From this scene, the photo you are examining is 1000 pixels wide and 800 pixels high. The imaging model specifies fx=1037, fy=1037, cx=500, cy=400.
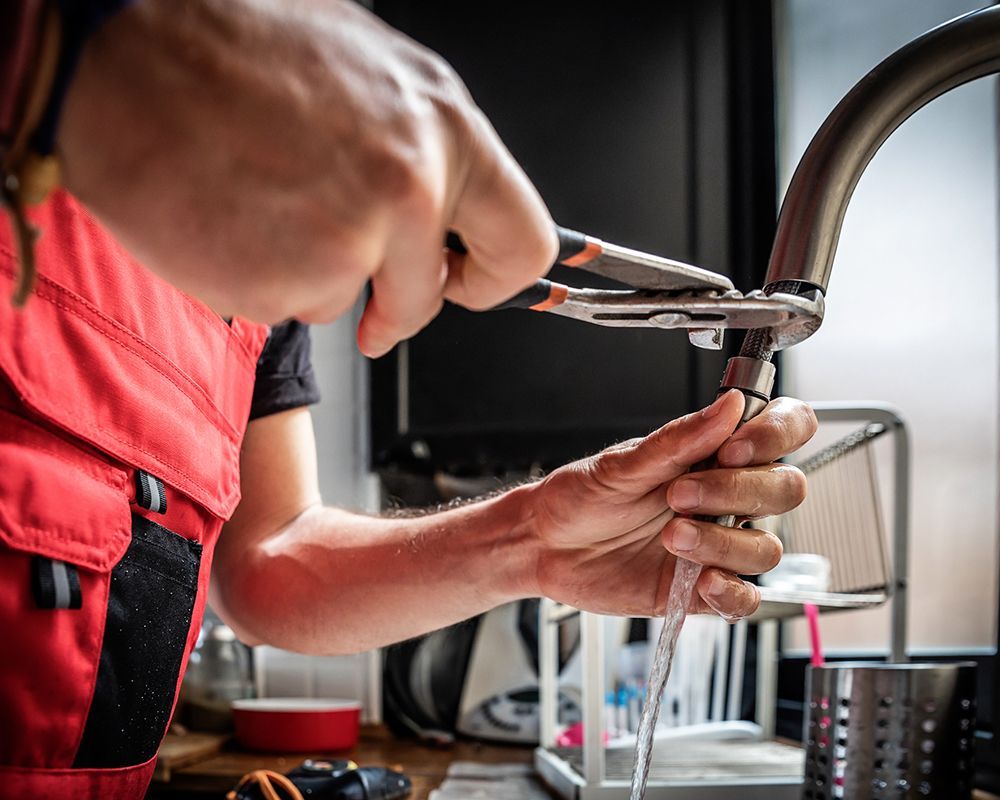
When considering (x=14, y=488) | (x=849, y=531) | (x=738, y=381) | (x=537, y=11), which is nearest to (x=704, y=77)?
(x=537, y=11)

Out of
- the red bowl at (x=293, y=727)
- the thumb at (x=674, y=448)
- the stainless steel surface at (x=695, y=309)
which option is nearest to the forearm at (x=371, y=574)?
the thumb at (x=674, y=448)

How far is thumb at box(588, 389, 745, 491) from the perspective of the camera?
562 millimetres

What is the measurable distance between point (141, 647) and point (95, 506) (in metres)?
0.10

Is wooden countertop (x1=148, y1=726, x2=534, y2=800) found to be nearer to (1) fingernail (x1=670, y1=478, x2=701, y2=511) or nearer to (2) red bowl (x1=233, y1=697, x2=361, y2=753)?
(2) red bowl (x1=233, y1=697, x2=361, y2=753)

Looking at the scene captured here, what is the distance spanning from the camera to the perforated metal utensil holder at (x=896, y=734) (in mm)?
896

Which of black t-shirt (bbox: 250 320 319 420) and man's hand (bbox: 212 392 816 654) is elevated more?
black t-shirt (bbox: 250 320 319 420)

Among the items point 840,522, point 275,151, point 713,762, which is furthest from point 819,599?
point 275,151

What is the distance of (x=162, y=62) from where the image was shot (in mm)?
288

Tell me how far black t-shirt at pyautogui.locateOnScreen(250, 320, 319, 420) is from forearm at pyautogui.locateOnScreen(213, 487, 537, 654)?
0.10 m

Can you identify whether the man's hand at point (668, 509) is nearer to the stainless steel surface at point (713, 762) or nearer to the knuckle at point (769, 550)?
the knuckle at point (769, 550)

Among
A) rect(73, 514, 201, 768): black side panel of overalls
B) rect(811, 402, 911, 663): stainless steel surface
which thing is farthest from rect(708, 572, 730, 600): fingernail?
rect(811, 402, 911, 663): stainless steel surface

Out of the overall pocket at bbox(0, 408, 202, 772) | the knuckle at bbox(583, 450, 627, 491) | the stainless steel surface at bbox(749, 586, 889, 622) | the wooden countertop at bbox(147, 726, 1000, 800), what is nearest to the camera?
the overall pocket at bbox(0, 408, 202, 772)

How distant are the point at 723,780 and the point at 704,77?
1162 millimetres

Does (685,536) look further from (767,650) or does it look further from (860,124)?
(767,650)
